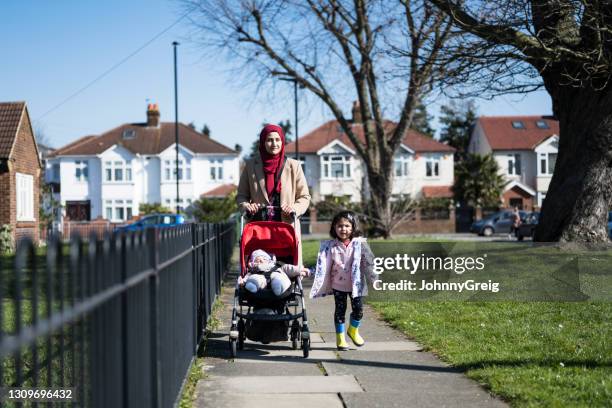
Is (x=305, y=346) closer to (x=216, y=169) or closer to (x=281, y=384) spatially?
(x=281, y=384)

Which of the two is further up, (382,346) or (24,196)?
(24,196)

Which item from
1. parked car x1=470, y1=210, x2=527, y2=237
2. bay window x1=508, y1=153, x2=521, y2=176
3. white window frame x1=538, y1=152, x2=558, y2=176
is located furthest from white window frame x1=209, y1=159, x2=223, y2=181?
white window frame x1=538, y1=152, x2=558, y2=176

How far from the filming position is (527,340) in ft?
25.8

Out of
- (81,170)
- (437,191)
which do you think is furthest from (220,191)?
(437,191)

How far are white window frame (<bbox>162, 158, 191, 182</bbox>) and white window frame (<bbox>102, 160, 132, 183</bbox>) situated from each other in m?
2.78

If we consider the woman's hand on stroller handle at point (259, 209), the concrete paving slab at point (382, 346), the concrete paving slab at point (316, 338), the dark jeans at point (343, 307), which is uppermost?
the woman's hand on stroller handle at point (259, 209)

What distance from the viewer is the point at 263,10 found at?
26312 millimetres

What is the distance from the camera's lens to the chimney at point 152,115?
65.2m

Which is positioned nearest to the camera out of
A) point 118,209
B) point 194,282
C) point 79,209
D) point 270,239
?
point 194,282

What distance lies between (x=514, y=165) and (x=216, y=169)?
81.8 feet

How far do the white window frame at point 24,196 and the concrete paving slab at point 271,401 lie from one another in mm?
24299

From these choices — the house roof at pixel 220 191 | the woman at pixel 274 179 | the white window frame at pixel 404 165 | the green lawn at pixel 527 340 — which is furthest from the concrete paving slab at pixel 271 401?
the white window frame at pixel 404 165

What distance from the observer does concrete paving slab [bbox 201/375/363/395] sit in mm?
5926

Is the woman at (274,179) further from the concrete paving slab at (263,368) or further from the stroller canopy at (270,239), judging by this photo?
the concrete paving slab at (263,368)
